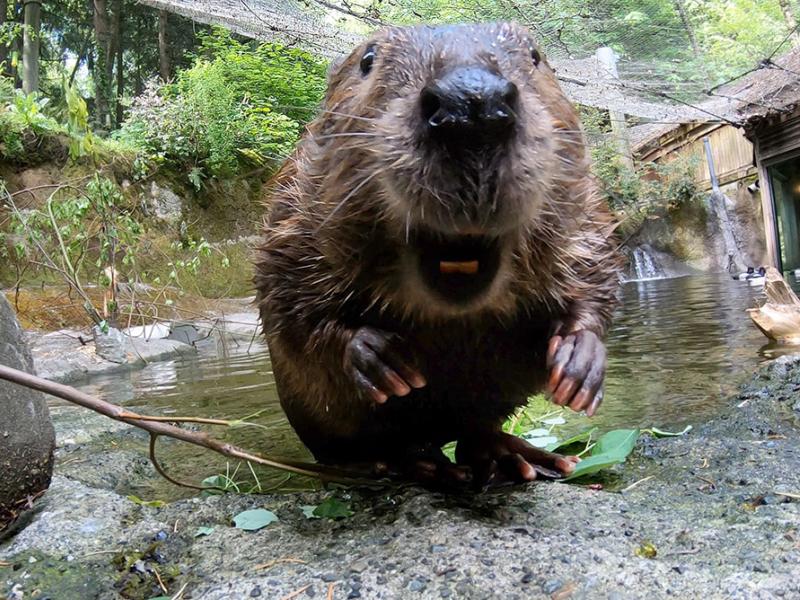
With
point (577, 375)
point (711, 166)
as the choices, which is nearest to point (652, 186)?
point (711, 166)

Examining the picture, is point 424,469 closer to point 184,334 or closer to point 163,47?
point 184,334

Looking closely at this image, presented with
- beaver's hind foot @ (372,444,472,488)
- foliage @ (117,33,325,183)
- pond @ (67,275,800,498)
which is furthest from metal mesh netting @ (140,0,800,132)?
beaver's hind foot @ (372,444,472,488)

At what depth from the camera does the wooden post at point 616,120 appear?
966cm

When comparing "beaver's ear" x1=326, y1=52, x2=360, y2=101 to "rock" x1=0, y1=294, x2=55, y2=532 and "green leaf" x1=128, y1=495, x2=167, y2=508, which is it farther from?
"green leaf" x1=128, y1=495, x2=167, y2=508

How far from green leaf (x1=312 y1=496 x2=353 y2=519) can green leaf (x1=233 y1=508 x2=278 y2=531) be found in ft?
0.36

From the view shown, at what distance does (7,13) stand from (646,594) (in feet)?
73.9

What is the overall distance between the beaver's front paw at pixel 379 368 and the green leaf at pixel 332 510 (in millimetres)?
333

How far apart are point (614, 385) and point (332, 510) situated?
6.94 ft

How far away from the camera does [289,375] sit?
7.16 feet

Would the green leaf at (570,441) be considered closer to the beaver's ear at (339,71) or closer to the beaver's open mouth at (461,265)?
the beaver's open mouth at (461,265)

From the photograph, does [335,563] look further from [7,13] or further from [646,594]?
[7,13]

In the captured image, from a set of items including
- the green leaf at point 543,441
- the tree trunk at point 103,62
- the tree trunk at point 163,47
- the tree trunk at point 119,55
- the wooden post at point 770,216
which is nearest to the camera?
the green leaf at point 543,441

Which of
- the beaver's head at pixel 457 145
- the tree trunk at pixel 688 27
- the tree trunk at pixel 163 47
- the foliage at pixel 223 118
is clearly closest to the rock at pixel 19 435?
the beaver's head at pixel 457 145

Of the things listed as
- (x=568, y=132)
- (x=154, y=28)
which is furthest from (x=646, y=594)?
(x=154, y=28)
